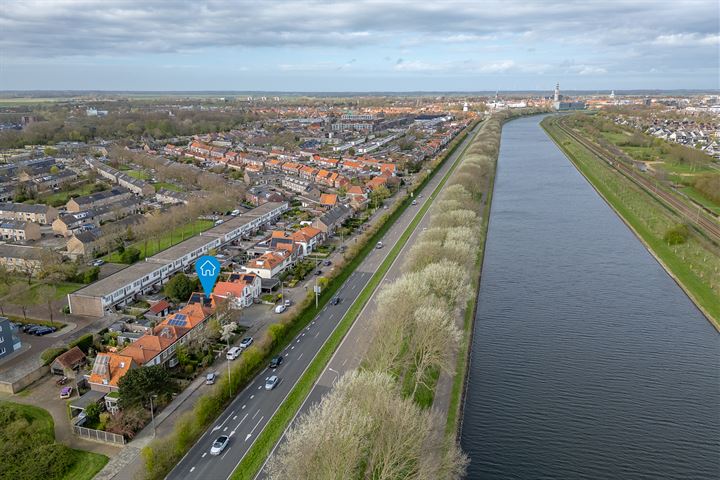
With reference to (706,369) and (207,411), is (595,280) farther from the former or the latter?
(207,411)

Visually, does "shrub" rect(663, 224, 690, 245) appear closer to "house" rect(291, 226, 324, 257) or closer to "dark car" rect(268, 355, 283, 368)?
"house" rect(291, 226, 324, 257)

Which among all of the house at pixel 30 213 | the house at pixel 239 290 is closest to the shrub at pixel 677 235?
the house at pixel 239 290

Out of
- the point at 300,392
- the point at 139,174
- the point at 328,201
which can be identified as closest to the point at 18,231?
the point at 328,201

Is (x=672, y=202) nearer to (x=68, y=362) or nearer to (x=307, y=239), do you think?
(x=307, y=239)

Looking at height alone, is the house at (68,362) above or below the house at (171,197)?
below

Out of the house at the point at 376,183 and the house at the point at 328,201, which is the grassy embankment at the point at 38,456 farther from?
the house at the point at 376,183

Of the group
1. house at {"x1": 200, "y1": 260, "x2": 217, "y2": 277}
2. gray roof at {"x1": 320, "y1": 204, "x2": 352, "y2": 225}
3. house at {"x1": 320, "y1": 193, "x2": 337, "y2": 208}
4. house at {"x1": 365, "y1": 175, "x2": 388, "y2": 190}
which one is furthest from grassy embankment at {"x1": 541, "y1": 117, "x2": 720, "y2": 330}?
house at {"x1": 200, "y1": 260, "x2": 217, "y2": 277}
